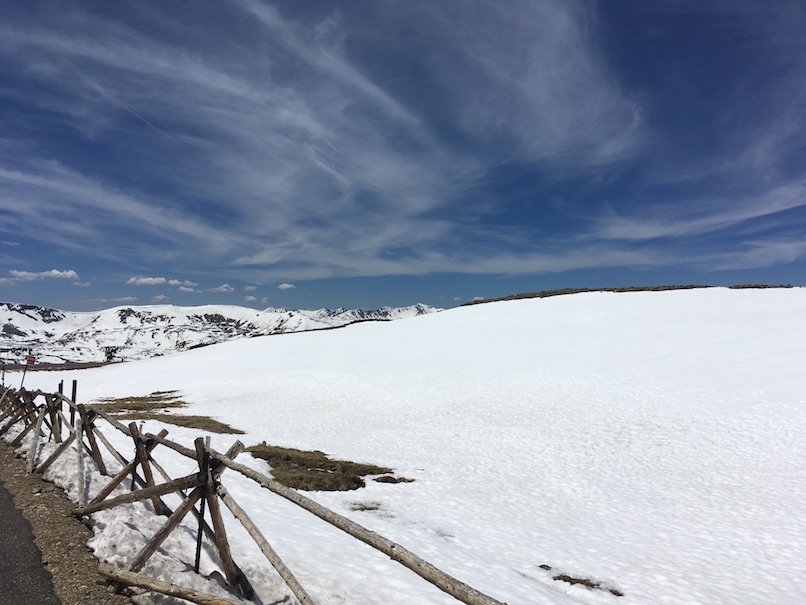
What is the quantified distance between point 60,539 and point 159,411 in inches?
982

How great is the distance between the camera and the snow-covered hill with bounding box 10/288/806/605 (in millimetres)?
9875

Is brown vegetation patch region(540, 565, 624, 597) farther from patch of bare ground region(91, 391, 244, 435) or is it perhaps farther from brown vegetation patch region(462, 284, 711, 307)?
brown vegetation patch region(462, 284, 711, 307)

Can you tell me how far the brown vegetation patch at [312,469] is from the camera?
15805 millimetres

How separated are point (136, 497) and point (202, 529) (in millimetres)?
1306

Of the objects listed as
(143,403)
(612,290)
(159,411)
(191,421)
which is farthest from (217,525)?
(612,290)

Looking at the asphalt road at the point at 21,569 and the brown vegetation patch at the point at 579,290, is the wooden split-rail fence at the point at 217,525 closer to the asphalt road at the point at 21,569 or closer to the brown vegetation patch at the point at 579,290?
the asphalt road at the point at 21,569

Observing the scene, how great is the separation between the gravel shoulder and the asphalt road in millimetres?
108

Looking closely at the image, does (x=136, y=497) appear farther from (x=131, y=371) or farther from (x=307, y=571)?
(x=131, y=371)

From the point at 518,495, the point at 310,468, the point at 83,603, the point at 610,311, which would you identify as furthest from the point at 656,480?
the point at 610,311

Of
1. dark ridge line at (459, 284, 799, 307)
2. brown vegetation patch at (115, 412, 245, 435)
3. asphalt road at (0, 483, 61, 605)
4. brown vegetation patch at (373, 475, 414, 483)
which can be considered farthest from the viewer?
dark ridge line at (459, 284, 799, 307)

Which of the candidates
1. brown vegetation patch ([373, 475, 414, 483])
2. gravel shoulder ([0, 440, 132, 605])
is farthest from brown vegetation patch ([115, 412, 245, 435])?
gravel shoulder ([0, 440, 132, 605])

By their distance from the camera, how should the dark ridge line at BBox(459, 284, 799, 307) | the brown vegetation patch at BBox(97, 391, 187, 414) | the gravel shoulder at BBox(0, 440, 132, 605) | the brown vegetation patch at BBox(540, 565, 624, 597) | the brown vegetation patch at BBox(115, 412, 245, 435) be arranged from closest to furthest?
1. the gravel shoulder at BBox(0, 440, 132, 605)
2. the brown vegetation patch at BBox(540, 565, 624, 597)
3. the brown vegetation patch at BBox(115, 412, 245, 435)
4. the brown vegetation patch at BBox(97, 391, 187, 414)
5. the dark ridge line at BBox(459, 284, 799, 307)

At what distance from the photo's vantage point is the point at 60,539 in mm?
8094

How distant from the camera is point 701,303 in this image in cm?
5041
